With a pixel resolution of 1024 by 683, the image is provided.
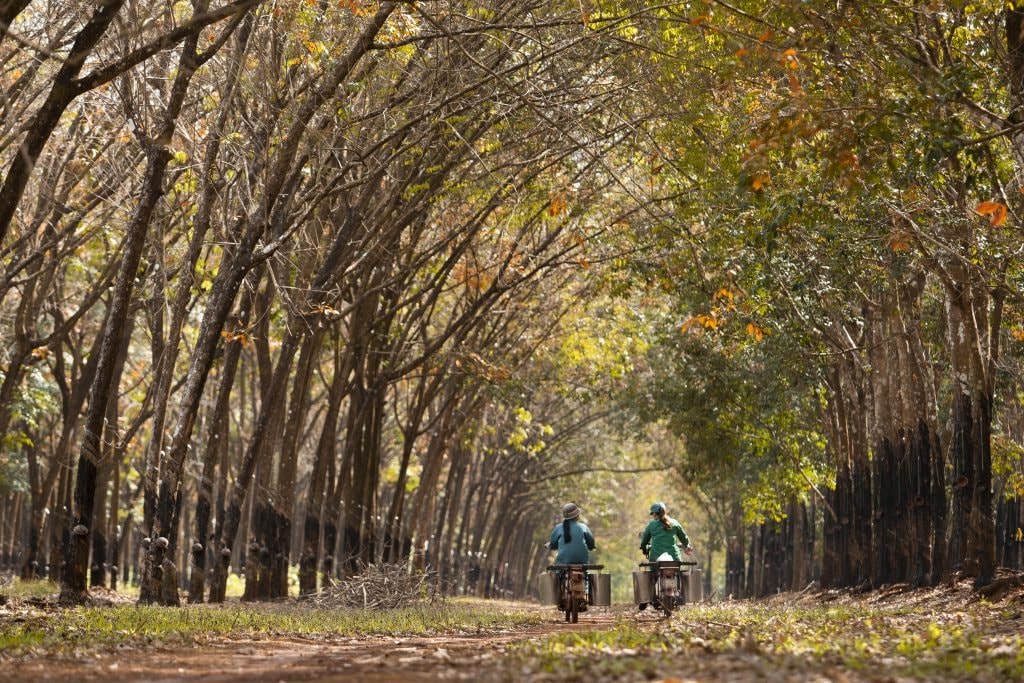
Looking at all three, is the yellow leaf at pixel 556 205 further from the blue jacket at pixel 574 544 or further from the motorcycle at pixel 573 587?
the motorcycle at pixel 573 587

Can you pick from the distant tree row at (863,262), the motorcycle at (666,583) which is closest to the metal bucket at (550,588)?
the motorcycle at (666,583)

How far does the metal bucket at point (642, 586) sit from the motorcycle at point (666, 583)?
19 mm

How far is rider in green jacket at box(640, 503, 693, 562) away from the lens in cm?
1889

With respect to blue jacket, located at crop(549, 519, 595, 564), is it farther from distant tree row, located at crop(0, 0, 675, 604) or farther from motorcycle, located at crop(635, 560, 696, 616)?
distant tree row, located at crop(0, 0, 675, 604)

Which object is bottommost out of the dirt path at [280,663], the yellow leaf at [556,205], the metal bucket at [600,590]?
the dirt path at [280,663]

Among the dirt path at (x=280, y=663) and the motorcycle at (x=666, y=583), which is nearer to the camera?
the dirt path at (x=280, y=663)

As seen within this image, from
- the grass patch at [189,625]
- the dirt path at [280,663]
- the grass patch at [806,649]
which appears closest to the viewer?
the grass patch at [806,649]

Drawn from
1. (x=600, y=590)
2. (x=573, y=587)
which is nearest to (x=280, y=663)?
(x=573, y=587)

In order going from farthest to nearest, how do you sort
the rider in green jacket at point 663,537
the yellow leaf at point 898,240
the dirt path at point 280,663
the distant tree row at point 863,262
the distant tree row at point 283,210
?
the rider in green jacket at point 663,537 < the yellow leaf at point 898,240 < the distant tree row at point 283,210 < the distant tree row at point 863,262 < the dirt path at point 280,663

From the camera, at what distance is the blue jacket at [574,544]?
61.0ft

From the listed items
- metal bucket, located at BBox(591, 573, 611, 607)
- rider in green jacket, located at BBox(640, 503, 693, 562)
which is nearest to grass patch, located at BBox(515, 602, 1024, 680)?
rider in green jacket, located at BBox(640, 503, 693, 562)

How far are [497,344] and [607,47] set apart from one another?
628 inches

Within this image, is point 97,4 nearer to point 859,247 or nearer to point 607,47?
point 607,47

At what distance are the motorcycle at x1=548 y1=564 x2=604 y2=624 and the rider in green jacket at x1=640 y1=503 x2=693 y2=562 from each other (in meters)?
0.91
